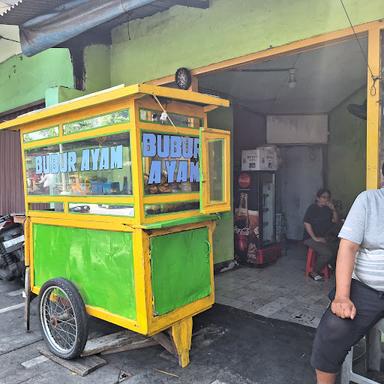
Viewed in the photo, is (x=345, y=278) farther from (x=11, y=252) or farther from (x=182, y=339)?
(x=11, y=252)

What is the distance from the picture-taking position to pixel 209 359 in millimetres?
3207

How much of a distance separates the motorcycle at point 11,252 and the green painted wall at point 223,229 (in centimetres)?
274

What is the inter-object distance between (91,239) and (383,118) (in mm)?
2408

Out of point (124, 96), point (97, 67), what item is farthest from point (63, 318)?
point (97, 67)

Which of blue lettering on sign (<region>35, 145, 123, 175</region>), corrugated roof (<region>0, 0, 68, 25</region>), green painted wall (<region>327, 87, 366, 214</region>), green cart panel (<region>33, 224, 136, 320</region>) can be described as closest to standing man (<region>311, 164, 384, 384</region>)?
green cart panel (<region>33, 224, 136, 320</region>)

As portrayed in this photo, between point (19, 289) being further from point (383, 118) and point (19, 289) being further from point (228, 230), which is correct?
point (383, 118)

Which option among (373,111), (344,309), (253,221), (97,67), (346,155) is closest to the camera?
(344,309)

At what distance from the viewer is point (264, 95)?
6383 mm

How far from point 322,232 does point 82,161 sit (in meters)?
3.91

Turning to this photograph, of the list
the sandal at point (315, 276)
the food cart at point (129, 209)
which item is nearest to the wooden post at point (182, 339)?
the food cart at point (129, 209)

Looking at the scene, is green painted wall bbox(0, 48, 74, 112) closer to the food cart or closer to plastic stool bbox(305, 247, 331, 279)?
the food cart

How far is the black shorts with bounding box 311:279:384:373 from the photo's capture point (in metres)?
2.12

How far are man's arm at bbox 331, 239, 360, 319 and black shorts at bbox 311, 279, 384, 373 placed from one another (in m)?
0.06

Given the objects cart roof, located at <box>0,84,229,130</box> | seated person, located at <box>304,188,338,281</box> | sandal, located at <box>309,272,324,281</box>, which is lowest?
sandal, located at <box>309,272,324,281</box>
